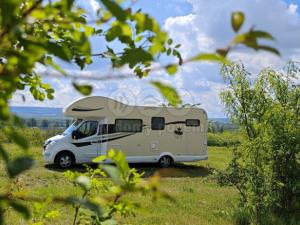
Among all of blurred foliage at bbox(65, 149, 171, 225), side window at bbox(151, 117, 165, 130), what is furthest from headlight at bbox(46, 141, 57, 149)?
blurred foliage at bbox(65, 149, 171, 225)

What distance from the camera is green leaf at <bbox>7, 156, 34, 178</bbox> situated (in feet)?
2.14

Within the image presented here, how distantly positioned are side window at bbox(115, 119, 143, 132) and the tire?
1.72 metres

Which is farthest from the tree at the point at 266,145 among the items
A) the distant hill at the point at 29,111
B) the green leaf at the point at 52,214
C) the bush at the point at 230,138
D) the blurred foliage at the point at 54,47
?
the blurred foliage at the point at 54,47

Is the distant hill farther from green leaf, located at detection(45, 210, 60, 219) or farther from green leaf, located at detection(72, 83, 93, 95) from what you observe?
green leaf, located at detection(45, 210, 60, 219)

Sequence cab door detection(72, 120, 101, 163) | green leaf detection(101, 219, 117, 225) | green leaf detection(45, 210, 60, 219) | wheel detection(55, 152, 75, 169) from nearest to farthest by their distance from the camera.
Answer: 1. green leaf detection(101, 219, 117, 225)
2. green leaf detection(45, 210, 60, 219)
3. wheel detection(55, 152, 75, 169)
4. cab door detection(72, 120, 101, 163)

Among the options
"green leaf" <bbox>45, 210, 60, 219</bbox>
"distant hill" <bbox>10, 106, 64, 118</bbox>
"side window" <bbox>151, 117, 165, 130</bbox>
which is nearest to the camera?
"distant hill" <bbox>10, 106, 64, 118</bbox>

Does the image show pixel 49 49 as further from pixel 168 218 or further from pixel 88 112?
pixel 88 112

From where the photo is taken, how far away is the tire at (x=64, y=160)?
14.2 m

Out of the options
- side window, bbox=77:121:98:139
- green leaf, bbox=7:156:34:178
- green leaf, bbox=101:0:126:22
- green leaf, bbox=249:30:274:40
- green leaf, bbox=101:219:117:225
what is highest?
side window, bbox=77:121:98:139

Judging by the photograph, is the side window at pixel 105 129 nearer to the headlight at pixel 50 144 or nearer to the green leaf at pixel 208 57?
the headlight at pixel 50 144

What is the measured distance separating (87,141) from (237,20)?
13904mm

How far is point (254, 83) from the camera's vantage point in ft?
24.9

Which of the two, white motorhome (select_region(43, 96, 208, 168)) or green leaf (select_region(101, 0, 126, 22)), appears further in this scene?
white motorhome (select_region(43, 96, 208, 168))

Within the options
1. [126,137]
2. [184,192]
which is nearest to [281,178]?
[184,192]
